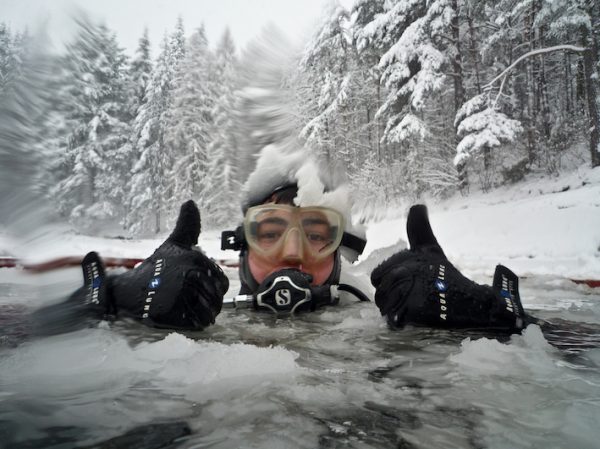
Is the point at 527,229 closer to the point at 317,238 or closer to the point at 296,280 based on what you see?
the point at 317,238

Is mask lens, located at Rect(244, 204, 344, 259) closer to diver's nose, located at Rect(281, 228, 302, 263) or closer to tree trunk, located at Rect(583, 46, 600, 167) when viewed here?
diver's nose, located at Rect(281, 228, 302, 263)

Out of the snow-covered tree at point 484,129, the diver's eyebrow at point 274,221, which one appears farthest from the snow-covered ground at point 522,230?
the snow-covered tree at point 484,129

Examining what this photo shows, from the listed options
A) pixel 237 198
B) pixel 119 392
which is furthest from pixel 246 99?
pixel 119 392

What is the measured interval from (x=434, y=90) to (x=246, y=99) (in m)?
10.4

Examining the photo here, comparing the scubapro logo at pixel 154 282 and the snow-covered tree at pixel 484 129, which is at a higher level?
the snow-covered tree at pixel 484 129

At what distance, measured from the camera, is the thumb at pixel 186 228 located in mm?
2145

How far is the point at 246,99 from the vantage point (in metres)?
3.42

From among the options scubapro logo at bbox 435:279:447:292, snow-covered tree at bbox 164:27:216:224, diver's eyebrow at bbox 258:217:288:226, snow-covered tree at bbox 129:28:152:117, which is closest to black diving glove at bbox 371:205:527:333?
scubapro logo at bbox 435:279:447:292

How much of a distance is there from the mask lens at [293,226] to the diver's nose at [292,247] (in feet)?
0.12

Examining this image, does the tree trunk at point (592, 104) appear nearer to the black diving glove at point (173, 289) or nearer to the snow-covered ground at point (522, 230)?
the snow-covered ground at point (522, 230)

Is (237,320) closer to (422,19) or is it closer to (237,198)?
(237,198)

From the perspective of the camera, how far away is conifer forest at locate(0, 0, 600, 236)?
1.27m

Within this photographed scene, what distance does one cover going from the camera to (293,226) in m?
2.80

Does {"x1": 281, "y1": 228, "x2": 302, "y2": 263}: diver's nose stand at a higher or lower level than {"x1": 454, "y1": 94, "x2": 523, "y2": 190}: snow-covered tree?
lower
